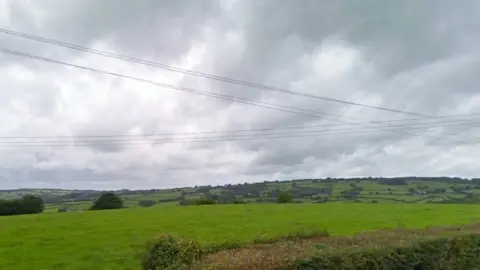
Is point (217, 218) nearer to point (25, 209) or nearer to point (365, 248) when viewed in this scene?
point (365, 248)

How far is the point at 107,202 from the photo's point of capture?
183 feet

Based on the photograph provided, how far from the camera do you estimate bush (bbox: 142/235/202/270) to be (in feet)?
30.7

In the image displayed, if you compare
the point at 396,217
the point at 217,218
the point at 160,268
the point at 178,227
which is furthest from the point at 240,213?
the point at 160,268

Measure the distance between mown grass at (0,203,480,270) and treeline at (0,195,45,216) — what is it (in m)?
20.6

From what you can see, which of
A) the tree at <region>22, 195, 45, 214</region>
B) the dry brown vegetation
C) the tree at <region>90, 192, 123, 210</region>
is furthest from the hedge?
the tree at <region>22, 195, 45, 214</region>

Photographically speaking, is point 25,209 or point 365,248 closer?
point 365,248

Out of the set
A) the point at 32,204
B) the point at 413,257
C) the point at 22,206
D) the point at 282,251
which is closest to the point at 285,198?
the point at 32,204

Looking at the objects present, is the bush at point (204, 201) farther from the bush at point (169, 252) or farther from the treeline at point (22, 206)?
the bush at point (169, 252)

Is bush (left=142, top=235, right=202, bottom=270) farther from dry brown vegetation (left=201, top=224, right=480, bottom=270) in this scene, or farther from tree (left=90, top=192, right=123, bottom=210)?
tree (left=90, top=192, right=123, bottom=210)

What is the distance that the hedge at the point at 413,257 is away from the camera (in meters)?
8.79

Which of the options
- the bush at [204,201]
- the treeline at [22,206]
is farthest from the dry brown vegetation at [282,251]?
the treeline at [22,206]

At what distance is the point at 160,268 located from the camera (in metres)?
9.27

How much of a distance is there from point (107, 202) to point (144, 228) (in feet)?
96.2

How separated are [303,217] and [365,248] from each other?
25423 mm
